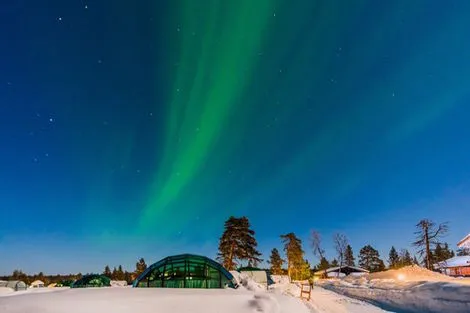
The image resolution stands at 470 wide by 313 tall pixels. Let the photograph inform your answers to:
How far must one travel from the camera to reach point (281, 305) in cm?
285

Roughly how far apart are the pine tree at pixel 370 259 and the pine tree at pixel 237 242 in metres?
71.6

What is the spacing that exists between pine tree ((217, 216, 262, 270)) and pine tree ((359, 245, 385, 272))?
71605 millimetres

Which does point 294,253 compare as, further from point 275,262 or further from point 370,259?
point 370,259

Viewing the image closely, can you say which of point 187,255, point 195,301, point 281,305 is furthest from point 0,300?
point 187,255

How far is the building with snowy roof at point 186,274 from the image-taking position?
11.7 m

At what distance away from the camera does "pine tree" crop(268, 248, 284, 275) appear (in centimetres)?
9919

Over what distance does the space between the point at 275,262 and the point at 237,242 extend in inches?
2275

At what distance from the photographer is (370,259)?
112m

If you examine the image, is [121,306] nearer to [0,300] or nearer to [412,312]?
[0,300]

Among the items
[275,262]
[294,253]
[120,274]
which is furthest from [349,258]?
[120,274]

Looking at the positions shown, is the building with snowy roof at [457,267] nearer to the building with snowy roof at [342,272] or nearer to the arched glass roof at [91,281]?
the building with snowy roof at [342,272]

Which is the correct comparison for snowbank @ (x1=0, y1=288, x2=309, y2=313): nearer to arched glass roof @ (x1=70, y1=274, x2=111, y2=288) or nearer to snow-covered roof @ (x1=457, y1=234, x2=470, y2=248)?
arched glass roof @ (x1=70, y1=274, x2=111, y2=288)

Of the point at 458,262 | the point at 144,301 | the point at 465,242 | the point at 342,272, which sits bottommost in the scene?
the point at 342,272

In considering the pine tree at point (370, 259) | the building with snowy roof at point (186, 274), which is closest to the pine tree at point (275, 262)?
the pine tree at point (370, 259)
